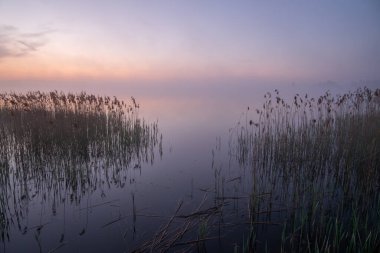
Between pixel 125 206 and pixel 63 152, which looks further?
pixel 63 152

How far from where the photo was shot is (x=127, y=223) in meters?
4.61

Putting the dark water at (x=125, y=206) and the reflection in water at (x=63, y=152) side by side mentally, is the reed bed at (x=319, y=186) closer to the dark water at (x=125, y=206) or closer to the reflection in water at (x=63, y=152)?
the dark water at (x=125, y=206)

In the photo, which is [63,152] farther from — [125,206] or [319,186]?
[319,186]

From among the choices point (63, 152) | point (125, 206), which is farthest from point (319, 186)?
point (63, 152)

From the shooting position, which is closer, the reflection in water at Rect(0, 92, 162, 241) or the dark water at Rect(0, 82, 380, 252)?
the dark water at Rect(0, 82, 380, 252)

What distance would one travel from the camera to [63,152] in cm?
750

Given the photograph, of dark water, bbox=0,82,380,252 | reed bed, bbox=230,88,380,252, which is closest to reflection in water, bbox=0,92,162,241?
dark water, bbox=0,82,380,252

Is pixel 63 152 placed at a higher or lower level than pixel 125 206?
higher

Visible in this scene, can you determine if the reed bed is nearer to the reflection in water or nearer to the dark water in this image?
the dark water

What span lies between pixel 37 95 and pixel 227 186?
10343mm

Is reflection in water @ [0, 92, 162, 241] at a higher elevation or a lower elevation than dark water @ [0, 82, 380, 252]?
higher

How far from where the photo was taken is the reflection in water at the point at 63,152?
5516mm

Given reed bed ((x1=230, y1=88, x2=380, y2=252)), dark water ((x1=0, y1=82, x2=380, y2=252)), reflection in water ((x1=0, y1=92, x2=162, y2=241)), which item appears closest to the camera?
reed bed ((x1=230, y1=88, x2=380, y2=252))

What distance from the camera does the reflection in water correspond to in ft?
18.1
